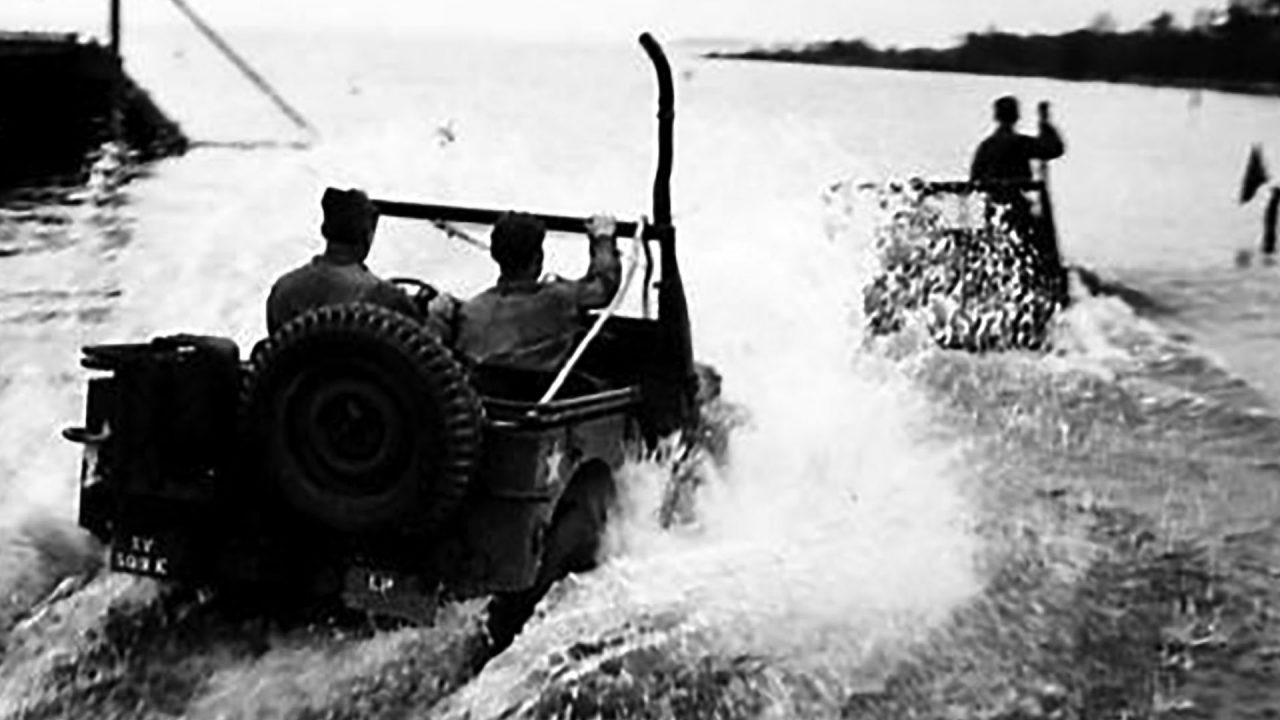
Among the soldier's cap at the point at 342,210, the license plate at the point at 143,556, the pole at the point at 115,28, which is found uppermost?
the soldier's cap at the point at 342,210

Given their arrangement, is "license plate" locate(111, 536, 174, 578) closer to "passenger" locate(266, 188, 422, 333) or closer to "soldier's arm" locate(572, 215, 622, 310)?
"passenger" locate(266, 188, 422, 333)

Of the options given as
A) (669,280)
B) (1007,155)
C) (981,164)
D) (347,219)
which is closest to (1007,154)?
(1007,155)

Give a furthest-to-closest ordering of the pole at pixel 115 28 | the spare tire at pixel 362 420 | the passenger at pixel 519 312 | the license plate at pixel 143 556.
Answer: the pole at pixel 115 28
the passenger at pixel 519 312
the license plate at pixel 143 556
the spare tire at pixel 362 420

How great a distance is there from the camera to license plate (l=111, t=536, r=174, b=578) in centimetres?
675

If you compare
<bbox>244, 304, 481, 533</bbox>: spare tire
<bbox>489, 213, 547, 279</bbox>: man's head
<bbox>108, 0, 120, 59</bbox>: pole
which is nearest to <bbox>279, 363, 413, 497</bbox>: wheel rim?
<bbox>244, 304, 481, 533</bbox>: spare tire

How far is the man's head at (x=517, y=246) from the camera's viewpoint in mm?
7277

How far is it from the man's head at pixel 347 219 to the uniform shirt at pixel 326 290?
69 millimetres

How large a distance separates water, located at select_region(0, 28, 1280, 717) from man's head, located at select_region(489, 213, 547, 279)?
94 centimetres

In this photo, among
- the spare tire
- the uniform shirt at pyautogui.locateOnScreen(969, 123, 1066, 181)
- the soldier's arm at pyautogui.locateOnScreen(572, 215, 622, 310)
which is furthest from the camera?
the uniform shirt at pyautogui.locateOnScreen(969, 123, 1066, 181)

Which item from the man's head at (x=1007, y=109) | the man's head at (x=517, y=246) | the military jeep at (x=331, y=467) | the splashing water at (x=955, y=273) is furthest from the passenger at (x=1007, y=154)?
the military jeep at (x=331, y=467)

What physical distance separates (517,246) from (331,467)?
47.1 inches

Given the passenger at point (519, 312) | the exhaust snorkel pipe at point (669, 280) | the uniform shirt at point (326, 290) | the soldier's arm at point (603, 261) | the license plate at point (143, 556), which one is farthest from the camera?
the exhaust snorkel pipe at point (669, 280)

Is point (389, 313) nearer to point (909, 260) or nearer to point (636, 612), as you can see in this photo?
point (636, 612)

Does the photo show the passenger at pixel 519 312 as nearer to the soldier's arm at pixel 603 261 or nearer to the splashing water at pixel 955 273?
the soldier's arm at pixel 603 261
